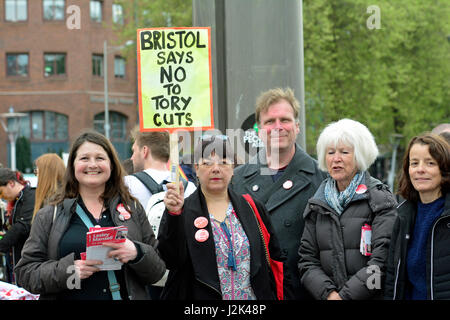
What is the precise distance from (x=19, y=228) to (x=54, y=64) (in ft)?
123

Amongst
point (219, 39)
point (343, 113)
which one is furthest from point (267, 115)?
point (343, 113)

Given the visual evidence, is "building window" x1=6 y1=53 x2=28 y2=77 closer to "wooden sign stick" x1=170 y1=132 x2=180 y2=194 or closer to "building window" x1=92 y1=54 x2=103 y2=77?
"building window" x1=92 y1=54 x2=103 y2=77

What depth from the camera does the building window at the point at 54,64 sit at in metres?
43.0

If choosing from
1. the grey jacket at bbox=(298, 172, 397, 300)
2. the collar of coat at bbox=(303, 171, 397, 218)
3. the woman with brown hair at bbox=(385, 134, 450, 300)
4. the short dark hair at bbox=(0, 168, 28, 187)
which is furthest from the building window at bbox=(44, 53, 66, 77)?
the woman with brown hair at bbox=(385, 134, 450, 300)

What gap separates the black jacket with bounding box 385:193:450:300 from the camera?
3746mm

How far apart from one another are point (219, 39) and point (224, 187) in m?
3.61

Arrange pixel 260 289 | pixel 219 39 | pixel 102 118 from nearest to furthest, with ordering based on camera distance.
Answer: pixel 260 289
pixel 219 39
pixel 102 118

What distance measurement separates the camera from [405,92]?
25781 millimetres

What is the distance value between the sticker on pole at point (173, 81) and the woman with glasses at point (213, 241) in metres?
0.22

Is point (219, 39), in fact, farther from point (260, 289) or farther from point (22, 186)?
point (260, 289)

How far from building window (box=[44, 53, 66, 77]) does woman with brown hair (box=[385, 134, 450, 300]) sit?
41137mm

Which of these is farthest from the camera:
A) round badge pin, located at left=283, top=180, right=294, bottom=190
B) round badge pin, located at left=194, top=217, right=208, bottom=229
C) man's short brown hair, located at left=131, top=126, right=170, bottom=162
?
man's short brown hair, located at left=131, top=126, right=170, bottom=162

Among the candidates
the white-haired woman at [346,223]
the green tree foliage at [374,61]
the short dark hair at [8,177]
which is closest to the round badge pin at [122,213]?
the white-haired woman at [346,223]

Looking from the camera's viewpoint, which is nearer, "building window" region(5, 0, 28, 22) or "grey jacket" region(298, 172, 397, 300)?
"grey jacket" region(298, 172, 397, 300)
